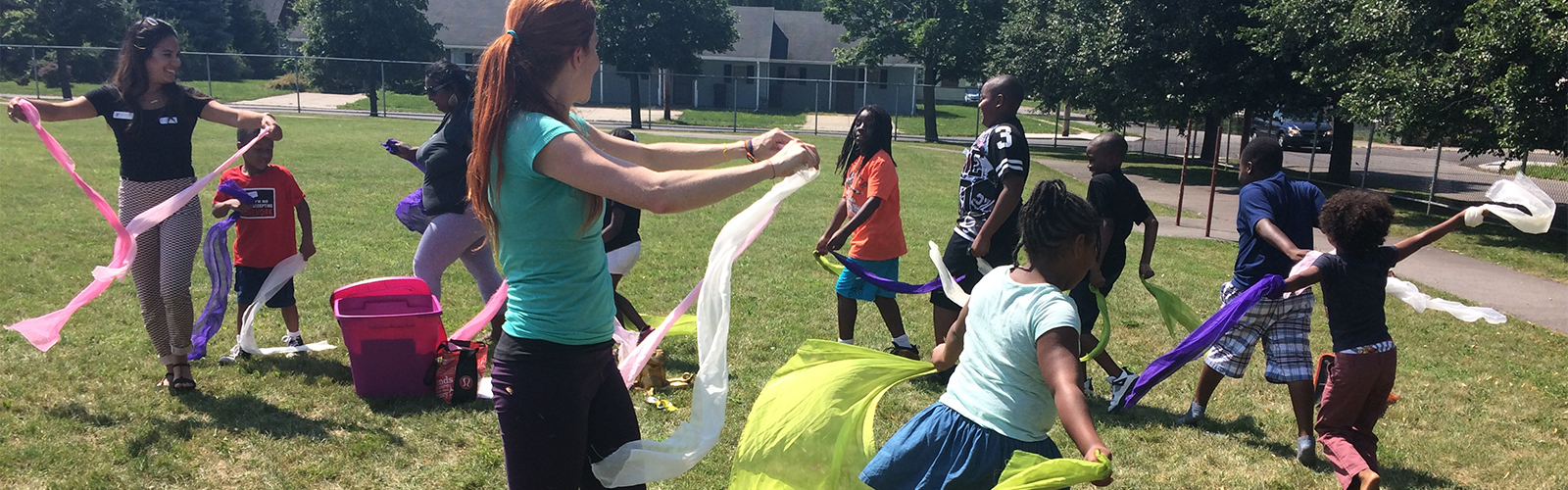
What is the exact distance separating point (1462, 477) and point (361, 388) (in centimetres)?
572

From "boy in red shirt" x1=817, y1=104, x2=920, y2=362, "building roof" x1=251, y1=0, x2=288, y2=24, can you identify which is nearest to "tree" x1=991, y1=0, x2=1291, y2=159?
"boy in red shirt" x1=817, y1=104, x2=920, y2=362

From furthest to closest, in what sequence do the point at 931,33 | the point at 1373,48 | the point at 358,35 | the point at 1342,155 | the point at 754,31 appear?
1. the point at 754,31
2. the point at 358,35
3. the point at 931,33
4. the point at 1342,155
5. the point at 1373,48

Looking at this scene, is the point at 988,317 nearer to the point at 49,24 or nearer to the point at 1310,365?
the point at 1310,365

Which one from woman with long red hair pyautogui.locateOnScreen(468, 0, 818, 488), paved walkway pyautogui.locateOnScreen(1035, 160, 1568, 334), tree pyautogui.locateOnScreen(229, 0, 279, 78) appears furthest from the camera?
tree pyautogui.locateOnScreen(229, 0, 279, 78)

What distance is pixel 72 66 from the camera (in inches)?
1532

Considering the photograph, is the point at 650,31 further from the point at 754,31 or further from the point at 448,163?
the point at 448,163

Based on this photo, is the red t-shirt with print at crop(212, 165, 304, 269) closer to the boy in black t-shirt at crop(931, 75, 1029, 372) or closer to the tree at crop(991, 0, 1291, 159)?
the boy in black t-shirt at crop(931, 75, 1029, 372)

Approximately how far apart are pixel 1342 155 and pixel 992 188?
19397 millimetres

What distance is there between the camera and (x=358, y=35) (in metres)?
42.4

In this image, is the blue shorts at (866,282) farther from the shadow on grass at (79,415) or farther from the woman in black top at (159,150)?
the shadow on grass at (79,415)

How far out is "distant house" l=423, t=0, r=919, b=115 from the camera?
165 feet

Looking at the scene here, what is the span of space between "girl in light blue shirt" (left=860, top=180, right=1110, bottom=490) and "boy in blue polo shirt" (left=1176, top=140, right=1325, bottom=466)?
7.58 ft

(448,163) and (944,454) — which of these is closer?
(944,454)

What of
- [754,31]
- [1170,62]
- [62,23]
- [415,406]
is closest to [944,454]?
[415,406]
